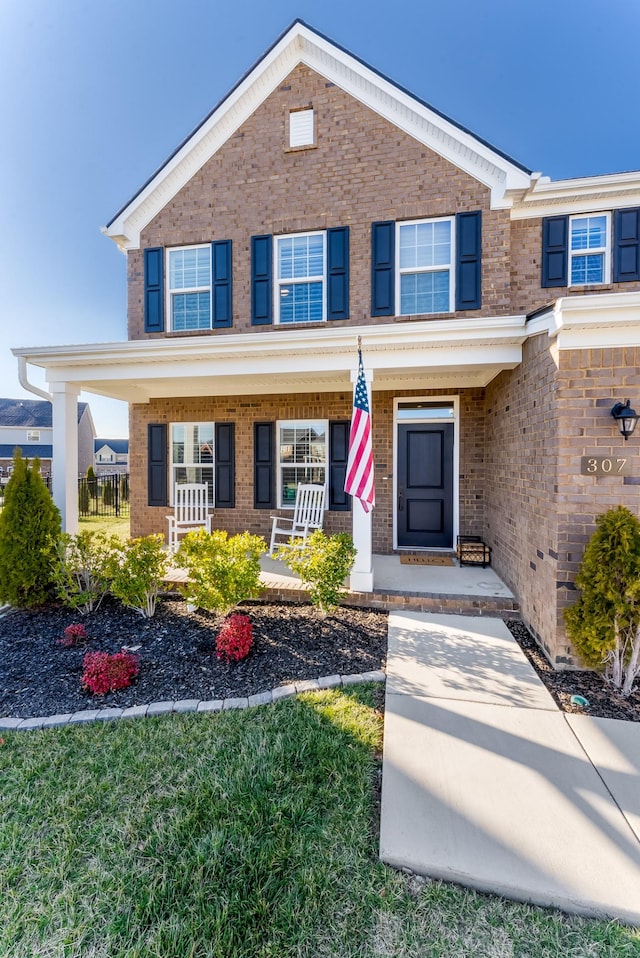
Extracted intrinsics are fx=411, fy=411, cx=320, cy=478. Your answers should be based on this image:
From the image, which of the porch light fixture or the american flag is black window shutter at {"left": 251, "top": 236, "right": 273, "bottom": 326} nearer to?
the american flag

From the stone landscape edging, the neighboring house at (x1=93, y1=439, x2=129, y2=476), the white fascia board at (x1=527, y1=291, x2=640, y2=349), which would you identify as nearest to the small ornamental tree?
the white fascia board at (x1=527, y1=291, x2=640, y2=349)

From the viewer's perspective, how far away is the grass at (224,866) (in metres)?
1.59

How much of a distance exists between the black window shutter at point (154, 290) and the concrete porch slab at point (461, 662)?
607 centimetres

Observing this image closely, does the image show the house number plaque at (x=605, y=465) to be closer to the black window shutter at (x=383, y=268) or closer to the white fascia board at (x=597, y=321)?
the white fascia board at (x=597, y=321)

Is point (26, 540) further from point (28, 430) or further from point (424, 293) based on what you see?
point (28, 430)

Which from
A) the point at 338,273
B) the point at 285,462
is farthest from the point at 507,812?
the point at 338,273

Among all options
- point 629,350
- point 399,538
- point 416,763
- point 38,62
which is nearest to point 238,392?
point 399,538

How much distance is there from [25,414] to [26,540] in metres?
36.4

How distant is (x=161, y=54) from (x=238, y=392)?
6944 mm

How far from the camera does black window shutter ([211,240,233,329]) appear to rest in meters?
6.75

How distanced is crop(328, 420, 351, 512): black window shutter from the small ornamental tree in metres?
4.08

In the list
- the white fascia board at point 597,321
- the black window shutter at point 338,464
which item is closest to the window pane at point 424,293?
the black window shutter at point 338,464

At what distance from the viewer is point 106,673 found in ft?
11.0

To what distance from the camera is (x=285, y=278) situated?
6.59m
